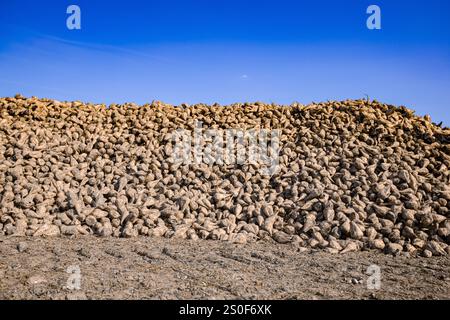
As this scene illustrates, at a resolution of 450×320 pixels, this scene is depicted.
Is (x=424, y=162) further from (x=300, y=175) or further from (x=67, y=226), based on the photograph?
(x=67, y=226)

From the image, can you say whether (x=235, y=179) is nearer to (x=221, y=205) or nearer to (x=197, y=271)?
(x=221, y=205)

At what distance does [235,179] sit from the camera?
6.79m

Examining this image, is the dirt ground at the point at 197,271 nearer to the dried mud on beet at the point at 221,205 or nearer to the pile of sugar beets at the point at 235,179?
the dried mud on beet at the point at 221,205

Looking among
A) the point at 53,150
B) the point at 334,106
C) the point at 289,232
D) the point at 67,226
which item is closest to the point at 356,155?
the point at 334,106

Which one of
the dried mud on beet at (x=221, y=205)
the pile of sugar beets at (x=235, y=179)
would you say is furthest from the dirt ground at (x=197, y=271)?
the pile of sugar beets at (x=235, y=179)

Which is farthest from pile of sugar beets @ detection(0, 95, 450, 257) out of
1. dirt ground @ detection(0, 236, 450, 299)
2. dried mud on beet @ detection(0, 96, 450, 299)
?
dirt ground @ detection(0, 236, 450, 299)

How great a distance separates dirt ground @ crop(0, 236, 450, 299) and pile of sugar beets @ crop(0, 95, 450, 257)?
0.32 meters

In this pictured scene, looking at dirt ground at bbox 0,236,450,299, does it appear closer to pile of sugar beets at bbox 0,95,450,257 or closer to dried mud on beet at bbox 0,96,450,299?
dried mud on beet at bbox 0,96,450,299

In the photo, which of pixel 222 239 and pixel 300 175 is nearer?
pixel 222 239

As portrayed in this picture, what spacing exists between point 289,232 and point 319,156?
1970mm

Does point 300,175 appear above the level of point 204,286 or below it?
above

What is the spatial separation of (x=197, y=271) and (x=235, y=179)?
8.33 ft
